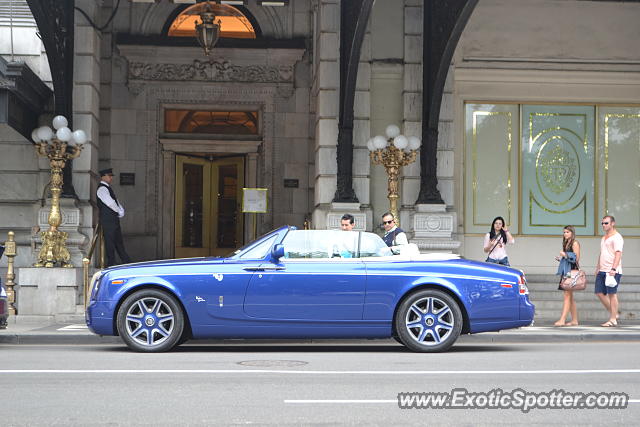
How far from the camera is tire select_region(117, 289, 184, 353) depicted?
39.2 feet

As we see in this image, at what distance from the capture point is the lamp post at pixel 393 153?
18.7m

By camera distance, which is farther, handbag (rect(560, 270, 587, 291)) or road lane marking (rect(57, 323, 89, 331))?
handbag (rect(560, 270, 587, 291))

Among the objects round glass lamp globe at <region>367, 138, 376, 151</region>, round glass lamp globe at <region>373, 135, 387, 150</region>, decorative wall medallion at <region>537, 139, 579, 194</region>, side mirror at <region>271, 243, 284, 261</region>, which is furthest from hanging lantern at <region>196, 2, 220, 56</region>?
side mirror at <region>271, 243, 284, 261</region>

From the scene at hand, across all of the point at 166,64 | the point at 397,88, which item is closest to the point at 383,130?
the point at 397,88

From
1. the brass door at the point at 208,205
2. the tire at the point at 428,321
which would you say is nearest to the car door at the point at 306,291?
the tire at the point at 428,321

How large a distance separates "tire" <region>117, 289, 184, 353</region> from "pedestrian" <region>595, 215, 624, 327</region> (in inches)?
287

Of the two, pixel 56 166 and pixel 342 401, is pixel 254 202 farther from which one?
pixel 342 401

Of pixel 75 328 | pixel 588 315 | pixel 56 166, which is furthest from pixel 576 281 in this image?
pixel 56 166

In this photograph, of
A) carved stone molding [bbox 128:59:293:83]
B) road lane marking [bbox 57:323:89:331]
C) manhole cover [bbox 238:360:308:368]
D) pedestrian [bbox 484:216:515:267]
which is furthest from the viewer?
carved stone molding [bbox 128:59:293:83]

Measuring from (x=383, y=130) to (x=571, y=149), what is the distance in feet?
13.2

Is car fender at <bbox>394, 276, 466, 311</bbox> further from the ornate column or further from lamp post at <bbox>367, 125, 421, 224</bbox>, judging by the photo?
the ornate column

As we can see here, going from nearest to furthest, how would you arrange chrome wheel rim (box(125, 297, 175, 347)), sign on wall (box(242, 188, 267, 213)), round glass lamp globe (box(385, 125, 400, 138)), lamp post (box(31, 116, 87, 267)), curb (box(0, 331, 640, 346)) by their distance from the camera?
1. chrome wheel rim (box(125, 297, 175, 347))
2. curb (box(0, 331, 640, 346))
3. lamp post (box(31, 116, 87, 267))
4. round glass lamp globe (box(385, 125, 400, 138))
5. sign on wall (box(242, 188, 267, 213))

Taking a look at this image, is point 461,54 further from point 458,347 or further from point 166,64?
point 458,347

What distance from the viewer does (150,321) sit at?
12.0 metres
